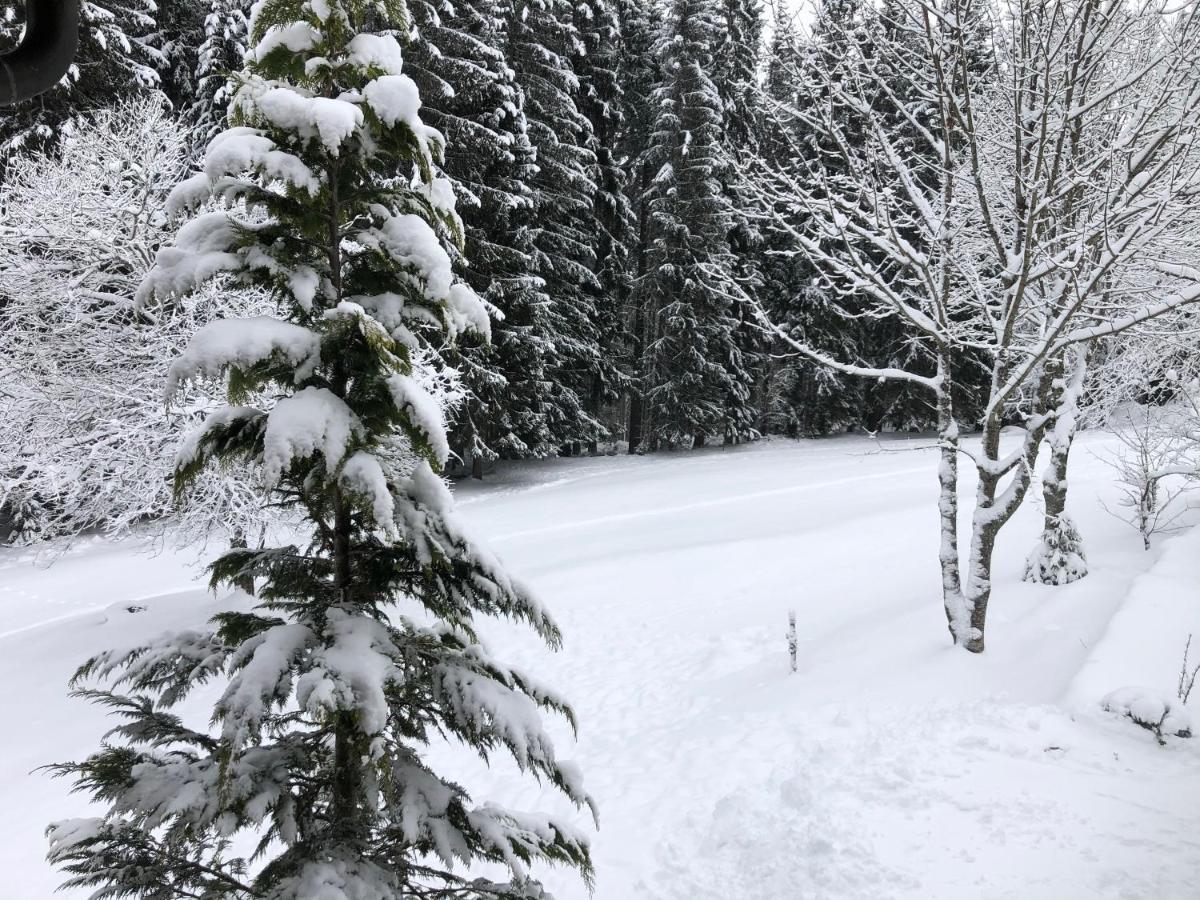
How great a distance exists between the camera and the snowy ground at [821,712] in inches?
192

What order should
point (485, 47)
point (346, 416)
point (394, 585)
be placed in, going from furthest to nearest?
point (485, 47) → point (394, 585) → point (346, 416)

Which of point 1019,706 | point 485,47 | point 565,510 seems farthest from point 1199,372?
point 485,47

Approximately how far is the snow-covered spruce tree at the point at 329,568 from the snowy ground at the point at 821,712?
3.17 m

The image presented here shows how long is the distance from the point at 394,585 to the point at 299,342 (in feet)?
3.57

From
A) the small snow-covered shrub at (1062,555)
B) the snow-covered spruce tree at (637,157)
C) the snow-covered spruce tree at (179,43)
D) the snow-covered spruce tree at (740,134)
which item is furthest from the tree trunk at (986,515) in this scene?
the snow-covered spruce tree at (179,43)

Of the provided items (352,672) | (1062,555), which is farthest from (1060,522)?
(352,672)

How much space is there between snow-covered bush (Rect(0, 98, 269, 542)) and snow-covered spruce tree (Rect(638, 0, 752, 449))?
16390mm

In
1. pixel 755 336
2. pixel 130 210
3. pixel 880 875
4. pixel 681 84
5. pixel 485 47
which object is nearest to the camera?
pixel 880 875

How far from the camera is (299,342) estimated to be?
2.50 m

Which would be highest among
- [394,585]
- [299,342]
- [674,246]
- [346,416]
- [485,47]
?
[485,47]

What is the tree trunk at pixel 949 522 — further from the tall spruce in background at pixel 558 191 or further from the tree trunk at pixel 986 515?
the tall spruce in background at pixel 558 191

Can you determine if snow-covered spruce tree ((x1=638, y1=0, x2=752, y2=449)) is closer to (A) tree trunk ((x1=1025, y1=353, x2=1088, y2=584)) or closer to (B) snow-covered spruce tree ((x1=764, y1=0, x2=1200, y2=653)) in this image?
(A) tree trunk ((x1=1025, y1=353, x2=1088, y2=584))

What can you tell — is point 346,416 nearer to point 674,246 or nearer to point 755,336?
point 674,246

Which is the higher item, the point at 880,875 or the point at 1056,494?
the point at 1056,494
